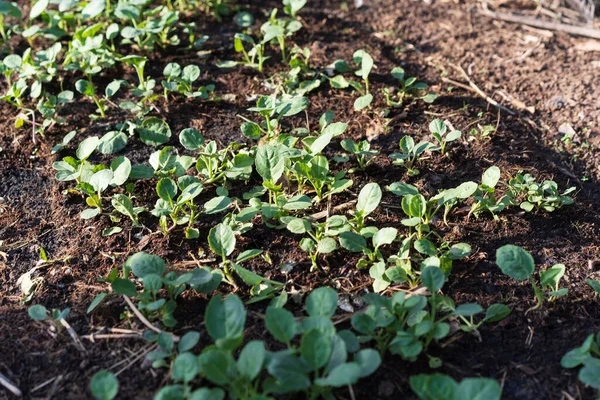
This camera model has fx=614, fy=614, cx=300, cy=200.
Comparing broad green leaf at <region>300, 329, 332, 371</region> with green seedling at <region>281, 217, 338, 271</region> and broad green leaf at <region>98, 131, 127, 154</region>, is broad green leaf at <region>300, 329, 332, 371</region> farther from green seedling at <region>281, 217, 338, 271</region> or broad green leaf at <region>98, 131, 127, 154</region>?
broad green leaf at <region>98, 131, 127, 154</region>

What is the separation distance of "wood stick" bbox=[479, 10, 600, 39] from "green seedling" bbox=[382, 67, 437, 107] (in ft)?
3.40

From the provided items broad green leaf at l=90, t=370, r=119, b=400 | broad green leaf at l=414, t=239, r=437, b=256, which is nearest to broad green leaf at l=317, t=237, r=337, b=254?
broad green leaf at l=414, t=239, r=437, b=256

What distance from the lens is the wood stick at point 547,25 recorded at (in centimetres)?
354

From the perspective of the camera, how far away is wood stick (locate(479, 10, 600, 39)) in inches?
139

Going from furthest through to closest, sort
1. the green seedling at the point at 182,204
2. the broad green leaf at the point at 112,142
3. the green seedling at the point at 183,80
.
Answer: the green seedling at the point at 183,80 → the broad green leaf at the point at 112,142 → the green seedling at the point at 182,204

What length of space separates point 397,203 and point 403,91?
0.75 meters

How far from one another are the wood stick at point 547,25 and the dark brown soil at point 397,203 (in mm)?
74

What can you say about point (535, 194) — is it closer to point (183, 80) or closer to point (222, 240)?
point (222, 240)

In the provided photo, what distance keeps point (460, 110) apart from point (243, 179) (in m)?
1.11

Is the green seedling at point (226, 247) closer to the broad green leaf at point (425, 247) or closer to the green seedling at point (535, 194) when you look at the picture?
the broad green leaf at point (425, 247)

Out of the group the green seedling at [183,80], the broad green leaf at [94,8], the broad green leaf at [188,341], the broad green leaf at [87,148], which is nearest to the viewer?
the broad green leaf at [188,341]

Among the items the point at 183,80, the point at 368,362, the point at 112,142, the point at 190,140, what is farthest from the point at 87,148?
the point at 368,362

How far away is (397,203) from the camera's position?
2.45m

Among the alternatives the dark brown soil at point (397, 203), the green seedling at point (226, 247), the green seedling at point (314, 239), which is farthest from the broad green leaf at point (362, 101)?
the green seedling at point (226, 247)
